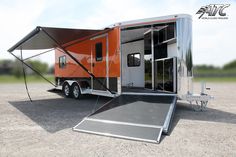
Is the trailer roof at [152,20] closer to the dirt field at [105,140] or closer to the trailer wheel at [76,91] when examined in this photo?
the dirt field at [105,140]

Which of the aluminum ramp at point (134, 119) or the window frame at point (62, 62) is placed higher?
the window frame at point (62, 62)

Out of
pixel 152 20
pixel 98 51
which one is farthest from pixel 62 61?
pixel 152 20

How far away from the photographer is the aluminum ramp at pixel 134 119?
4.13m

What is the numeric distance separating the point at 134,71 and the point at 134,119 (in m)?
4.94

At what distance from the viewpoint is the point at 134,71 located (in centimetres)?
948

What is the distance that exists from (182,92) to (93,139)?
9.99ft

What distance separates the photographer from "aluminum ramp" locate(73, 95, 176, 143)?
13.5 ft

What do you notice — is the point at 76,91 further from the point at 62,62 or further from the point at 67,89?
the point at 62,62

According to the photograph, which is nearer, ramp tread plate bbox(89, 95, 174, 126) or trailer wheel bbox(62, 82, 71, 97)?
ramp tread plate bbox(89, 95, 174, 126)

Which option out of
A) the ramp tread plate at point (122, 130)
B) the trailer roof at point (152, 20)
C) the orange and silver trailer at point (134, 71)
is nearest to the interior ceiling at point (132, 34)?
the orange and silver trailer at point (134, 71)

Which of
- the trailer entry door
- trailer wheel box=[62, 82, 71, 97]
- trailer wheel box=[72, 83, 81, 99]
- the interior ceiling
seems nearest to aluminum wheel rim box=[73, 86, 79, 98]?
trailer wheel box=[72, 83, 81, 99]

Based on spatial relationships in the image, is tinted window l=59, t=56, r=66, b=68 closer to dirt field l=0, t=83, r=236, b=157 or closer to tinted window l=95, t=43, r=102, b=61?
tinted window l=95, t=43, r=102, b=61

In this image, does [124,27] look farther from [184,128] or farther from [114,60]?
[184,128]

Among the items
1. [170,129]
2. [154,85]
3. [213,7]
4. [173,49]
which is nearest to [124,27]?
[173,49]
